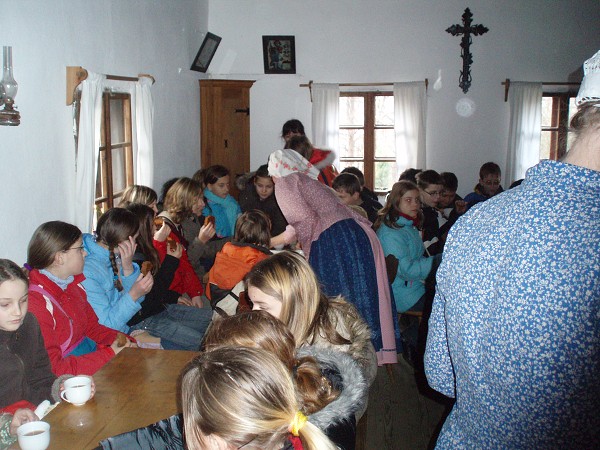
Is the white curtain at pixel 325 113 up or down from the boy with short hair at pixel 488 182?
up

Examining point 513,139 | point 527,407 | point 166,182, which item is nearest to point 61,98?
point 166,182

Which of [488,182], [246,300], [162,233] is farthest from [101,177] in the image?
[488,182]

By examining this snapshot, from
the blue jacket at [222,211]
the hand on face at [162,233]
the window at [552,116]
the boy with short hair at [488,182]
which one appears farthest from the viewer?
the window at [552,116]

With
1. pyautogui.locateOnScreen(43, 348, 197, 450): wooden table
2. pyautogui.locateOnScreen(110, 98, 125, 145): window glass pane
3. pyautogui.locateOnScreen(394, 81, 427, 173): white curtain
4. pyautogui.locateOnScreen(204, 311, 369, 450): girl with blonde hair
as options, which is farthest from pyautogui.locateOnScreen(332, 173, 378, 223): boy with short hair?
pyautogui.locateOnScreen(394, 81, 427, 173): white curtain

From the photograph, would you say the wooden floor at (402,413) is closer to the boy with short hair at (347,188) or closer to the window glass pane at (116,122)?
the boy with short hair at (347,188)

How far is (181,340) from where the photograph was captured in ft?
11.9

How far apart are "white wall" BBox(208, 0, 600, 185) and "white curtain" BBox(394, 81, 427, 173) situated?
204mm

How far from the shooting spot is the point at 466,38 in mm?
8117

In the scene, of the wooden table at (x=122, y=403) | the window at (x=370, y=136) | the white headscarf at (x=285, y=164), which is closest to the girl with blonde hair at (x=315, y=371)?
the wooden table at (x=122, y=403)

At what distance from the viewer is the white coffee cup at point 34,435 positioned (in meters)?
1.70

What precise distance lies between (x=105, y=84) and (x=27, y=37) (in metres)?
1.20

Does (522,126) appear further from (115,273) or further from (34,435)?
(34,435)

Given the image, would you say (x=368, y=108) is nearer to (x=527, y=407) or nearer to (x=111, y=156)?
(x=111, y=156)

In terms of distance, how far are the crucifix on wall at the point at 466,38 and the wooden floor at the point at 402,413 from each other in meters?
5.09
